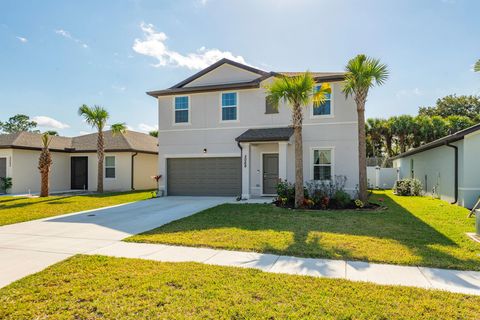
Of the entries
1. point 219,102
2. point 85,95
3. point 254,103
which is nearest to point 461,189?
point 254,103

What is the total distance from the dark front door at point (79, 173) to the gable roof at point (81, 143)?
3.11 feet

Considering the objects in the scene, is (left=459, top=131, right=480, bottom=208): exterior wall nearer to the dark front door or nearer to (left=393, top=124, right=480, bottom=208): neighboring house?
(left=393, top=124, right=480, bottom=208): neighboring house

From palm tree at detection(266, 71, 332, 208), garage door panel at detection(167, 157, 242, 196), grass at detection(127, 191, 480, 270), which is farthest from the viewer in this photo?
garage door panel at detection(167, 157, 242, 196)

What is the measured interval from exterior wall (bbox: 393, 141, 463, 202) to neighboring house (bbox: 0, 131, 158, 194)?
18.3m

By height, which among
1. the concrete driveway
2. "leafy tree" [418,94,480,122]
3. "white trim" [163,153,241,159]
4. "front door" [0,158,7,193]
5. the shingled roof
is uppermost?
"leafy tree" [418,94,480,122]

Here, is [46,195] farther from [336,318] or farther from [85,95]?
[336,318]

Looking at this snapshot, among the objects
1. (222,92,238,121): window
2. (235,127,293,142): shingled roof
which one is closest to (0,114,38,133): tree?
(222,92,238,121): window

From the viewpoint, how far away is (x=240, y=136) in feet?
46.2

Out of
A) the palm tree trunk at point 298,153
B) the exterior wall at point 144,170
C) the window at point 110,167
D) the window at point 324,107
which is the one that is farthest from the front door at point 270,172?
the window at point 110,167

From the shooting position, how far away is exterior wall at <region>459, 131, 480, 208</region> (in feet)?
37.6

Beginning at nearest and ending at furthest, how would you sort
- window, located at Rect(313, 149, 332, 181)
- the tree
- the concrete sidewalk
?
the concrete sidewalk < window, located at Rect(313, 149, 332, 181) < the tree

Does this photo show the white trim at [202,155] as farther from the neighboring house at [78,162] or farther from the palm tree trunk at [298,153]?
the neighboring house at [78,162]

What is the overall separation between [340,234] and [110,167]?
18.2m

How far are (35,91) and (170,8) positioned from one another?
14.2 meters
